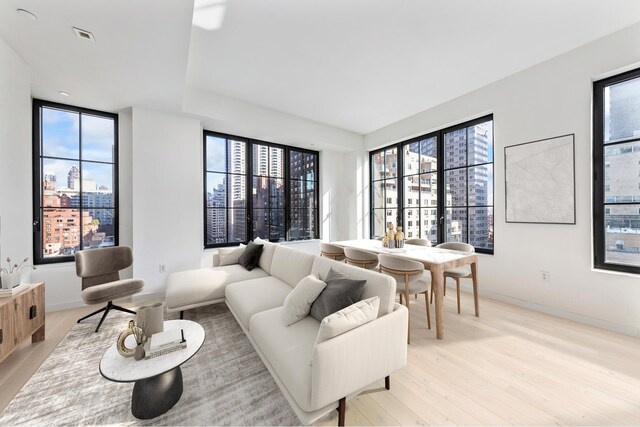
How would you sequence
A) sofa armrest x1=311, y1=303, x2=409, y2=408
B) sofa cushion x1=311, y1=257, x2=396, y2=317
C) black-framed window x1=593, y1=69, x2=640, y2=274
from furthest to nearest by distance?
black-framed window x1=593, y1=69, x2=640, y2=274 → sofa cushion x1=311, y1=257, x2=396, y2=317 → sofa armrest x1=311, y1=303, x2=409, y2=408

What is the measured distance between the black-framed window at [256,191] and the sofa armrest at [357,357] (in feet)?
11.8

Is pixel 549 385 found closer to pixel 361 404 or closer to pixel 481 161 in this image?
pixel 361 404

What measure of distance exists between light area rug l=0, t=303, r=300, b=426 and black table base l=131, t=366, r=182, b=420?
4 cm

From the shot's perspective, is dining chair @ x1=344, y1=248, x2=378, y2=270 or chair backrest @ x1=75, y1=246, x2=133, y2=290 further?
dining chair @ x1=344, y1=248, x2=378, y2=270

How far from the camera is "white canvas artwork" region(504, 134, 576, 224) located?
9.28 ft

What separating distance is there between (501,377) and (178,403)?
93.1 inches

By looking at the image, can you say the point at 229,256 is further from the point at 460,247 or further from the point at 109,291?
the point at 460,247

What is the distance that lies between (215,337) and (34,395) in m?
1.20

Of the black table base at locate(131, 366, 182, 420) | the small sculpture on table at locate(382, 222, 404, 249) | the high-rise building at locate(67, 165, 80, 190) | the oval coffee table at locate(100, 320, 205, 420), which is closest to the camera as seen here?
the oval coffee table at locate(100, 320, 205, 420)

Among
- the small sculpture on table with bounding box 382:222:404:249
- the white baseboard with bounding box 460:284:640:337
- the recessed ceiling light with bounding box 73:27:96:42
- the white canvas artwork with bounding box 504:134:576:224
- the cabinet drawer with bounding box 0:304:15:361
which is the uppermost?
the recessed ceiling light with bounding box 73:27:96:42

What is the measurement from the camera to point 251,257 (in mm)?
3422

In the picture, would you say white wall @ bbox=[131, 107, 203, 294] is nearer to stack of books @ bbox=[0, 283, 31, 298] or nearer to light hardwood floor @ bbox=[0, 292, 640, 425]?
light hardwood floor @ bbox=[0, 292, 640, 425]

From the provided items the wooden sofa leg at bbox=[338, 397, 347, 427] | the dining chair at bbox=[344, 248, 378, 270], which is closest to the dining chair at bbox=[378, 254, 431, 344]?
the dining chair at bbox=[344, 248, 378, 270]

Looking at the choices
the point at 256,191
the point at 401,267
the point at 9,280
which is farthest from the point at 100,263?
the point at 401,267
